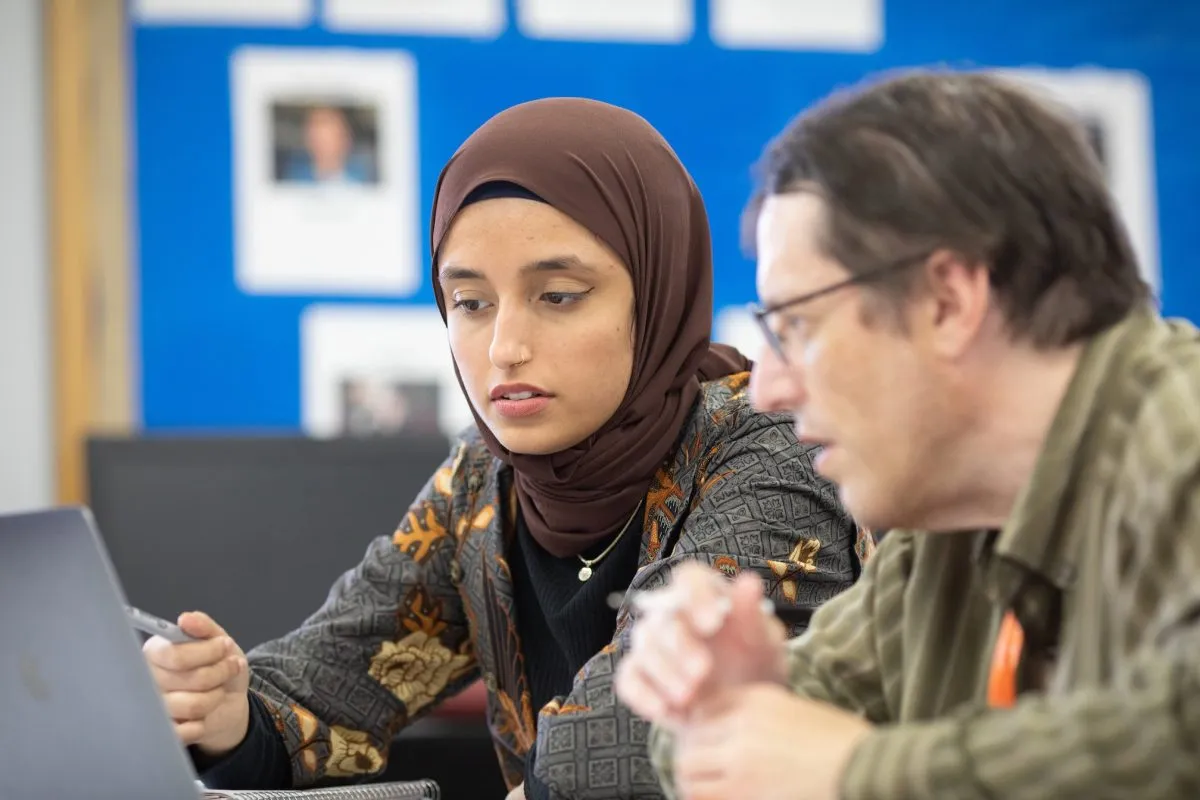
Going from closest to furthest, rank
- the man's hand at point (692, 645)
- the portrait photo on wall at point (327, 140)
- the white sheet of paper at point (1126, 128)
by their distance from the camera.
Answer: the man's hand at point (692, 645) < the portrait photo on wall at point (327, 140) < the white sheet of paper at point (1126, 128)

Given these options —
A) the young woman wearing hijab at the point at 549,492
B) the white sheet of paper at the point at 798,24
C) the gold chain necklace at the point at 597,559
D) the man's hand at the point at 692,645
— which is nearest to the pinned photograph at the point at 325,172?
the white sheet of paper at the point at 798,24

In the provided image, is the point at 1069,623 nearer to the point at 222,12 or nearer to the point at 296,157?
the point at 296,157

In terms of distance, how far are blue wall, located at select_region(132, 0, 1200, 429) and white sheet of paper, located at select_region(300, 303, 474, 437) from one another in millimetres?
32

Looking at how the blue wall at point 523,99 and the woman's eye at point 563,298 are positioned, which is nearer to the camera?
the woman's eye at point 563,298

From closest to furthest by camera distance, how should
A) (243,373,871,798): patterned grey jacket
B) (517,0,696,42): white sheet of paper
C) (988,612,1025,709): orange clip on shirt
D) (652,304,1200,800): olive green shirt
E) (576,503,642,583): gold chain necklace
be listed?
1. (652,304,1200,800): olive green shirt
2. (988,612,1025,709): orange clip on shirt
3. (243,373,871,798): patterned grey jacket
4. (576,503,642,583): gold chain necklace
5. (517,0,696,42): white sheet of paper

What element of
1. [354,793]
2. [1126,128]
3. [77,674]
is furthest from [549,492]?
[1126,128]

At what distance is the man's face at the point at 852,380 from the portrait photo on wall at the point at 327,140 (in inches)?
91.0

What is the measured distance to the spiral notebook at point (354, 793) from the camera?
1.37 metres

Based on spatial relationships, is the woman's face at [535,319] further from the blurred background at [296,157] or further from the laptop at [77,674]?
the blurred background at [296,157]

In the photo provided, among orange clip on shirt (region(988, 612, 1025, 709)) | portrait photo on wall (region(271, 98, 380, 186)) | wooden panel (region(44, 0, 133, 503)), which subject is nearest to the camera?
orange clip on shirt (region(988, 612, 1025, 709))

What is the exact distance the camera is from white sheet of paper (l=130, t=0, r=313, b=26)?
312 centimetres

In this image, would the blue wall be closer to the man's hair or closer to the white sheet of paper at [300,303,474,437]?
the white sheet of paper at [300,303,474,437]

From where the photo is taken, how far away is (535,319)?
4.82 feet

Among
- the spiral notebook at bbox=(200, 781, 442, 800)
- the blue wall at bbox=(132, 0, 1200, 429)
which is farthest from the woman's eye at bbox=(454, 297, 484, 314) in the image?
the blue wall at bbox=(132, 0, 1200, 429)
